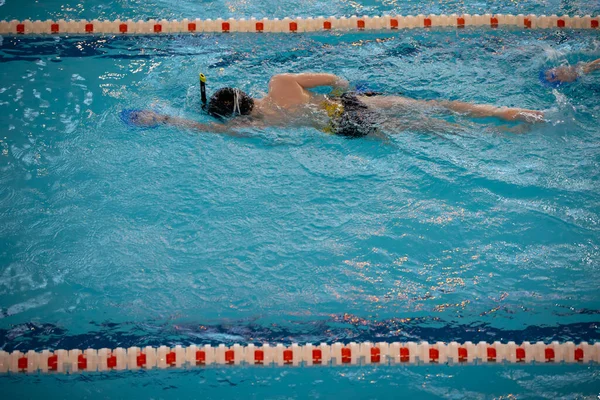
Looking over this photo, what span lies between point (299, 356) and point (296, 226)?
98 cm

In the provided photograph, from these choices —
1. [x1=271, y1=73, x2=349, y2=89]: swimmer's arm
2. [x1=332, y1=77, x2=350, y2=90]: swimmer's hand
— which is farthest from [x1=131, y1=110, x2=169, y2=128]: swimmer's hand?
[x1=332, y1=77, x2=350, y2=90]: swimmer's hand

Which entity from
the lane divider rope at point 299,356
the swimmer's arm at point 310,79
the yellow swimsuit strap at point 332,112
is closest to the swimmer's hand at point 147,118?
the swimmer's arm at point 310,79

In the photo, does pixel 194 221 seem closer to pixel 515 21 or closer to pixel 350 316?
pixel 350 316

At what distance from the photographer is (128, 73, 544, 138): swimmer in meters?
4.82

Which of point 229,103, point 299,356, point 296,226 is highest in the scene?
point 229,103

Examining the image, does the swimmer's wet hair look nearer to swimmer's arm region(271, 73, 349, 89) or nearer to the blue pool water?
the blue pool water

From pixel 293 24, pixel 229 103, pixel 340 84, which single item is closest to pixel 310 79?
pixel 340 84

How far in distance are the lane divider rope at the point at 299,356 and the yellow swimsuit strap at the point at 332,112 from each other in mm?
1768

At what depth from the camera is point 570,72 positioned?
529cm

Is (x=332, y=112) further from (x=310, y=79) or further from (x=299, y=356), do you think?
(x=299, y=356)

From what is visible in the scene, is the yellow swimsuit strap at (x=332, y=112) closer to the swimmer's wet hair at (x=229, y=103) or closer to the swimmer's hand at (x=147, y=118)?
the swimmer's wet hair at (x=229, y=103)

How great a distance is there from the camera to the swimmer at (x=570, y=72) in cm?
526

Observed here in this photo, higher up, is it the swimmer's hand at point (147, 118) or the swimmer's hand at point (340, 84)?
the swimmer's hand at point (340, 84)

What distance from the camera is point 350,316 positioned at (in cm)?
393
